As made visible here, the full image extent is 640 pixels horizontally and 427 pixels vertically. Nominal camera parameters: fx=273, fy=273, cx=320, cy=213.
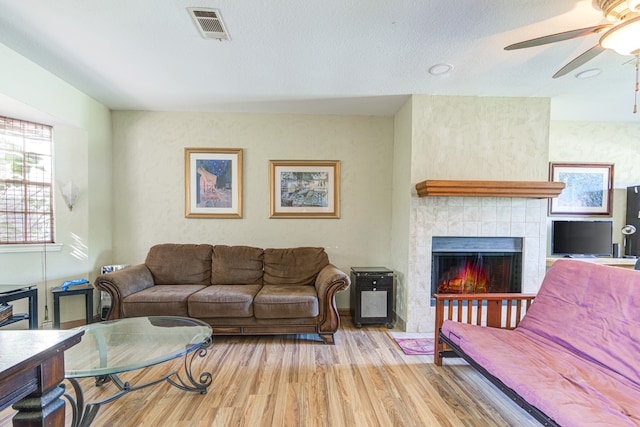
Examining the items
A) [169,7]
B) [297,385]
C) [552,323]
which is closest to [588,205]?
[552,323]

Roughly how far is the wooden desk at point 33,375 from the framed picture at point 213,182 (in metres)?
2.62

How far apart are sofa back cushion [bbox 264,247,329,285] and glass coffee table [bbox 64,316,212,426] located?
3.78ft

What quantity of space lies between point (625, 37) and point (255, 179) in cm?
327

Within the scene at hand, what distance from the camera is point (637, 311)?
158 centimetres

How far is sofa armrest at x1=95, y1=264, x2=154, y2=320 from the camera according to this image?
8.44 ft

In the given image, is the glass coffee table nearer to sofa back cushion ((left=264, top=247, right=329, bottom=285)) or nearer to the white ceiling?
sofa back cushion ((left=264, top=247, right=329, bottom=285))

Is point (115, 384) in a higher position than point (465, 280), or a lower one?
lower

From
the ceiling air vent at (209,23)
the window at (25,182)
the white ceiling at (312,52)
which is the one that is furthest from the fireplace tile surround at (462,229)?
the window at (25,182)

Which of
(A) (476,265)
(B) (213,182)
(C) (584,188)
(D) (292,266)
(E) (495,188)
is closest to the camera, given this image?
(E) (495,188)

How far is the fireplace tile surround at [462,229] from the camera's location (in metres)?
3.01

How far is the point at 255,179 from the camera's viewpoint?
11.7ft

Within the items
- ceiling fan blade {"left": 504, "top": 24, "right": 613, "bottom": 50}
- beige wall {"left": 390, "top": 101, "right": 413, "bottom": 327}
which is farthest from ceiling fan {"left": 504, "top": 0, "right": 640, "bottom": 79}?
beige wall {"left": 390, "top": 101, "right": 413, "bottom": 327}

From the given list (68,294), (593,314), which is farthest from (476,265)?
(68,294)

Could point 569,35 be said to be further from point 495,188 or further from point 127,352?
point 127,352
